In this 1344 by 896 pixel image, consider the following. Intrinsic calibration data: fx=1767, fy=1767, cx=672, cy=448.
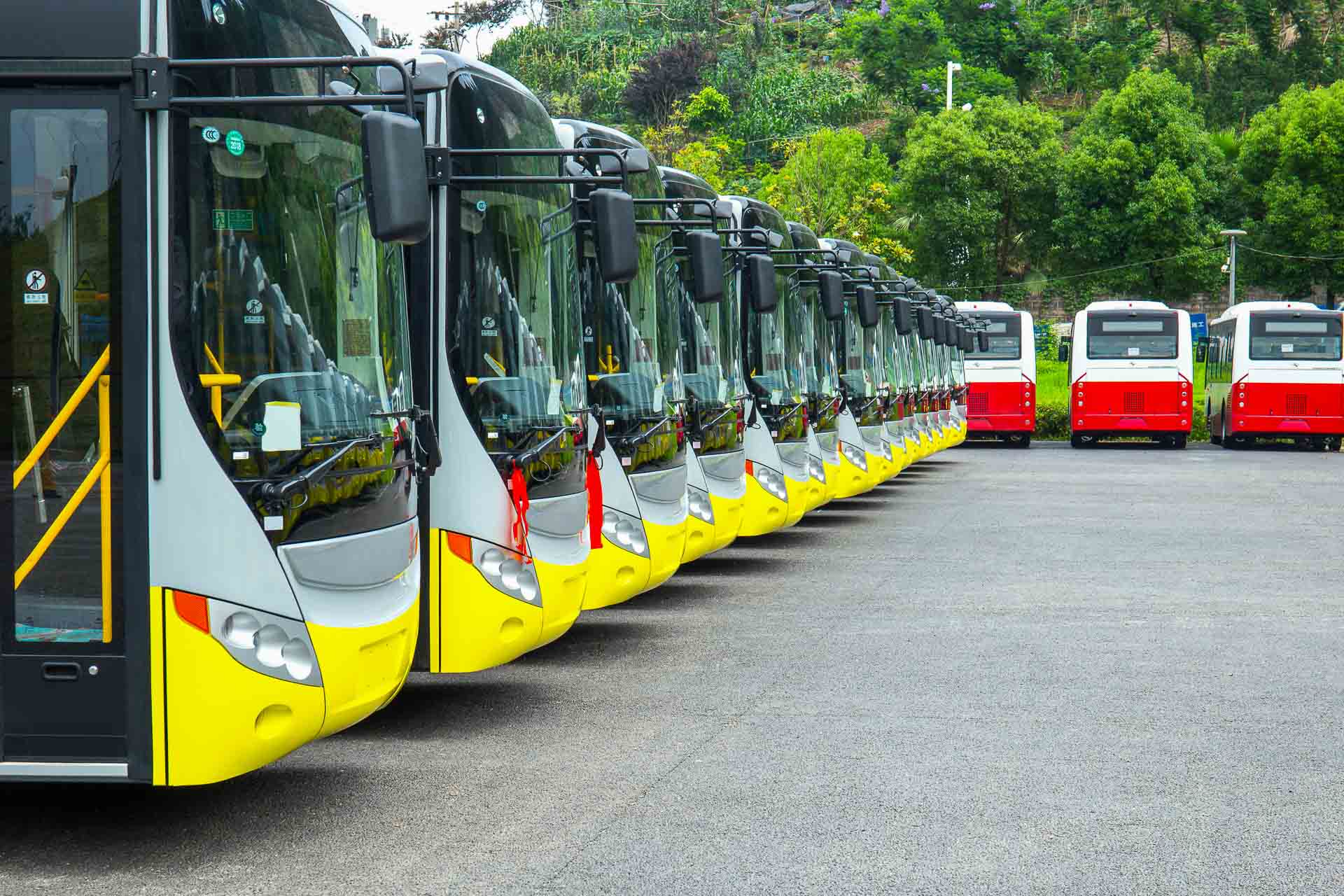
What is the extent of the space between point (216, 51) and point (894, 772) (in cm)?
372

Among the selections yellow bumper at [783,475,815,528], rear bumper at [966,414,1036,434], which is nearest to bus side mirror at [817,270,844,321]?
yellow bumper at [783,475,815,528]

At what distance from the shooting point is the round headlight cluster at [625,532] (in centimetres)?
992

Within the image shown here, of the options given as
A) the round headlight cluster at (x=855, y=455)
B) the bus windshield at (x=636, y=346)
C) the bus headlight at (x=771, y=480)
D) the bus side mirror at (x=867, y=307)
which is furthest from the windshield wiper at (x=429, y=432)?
the bus side mirror at (x=867, y=307)

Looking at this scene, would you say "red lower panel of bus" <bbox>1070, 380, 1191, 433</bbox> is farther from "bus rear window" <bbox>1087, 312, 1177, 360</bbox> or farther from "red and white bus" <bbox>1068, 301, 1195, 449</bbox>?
"bus rear window" <bbox>1087, 312, 1177, 360</bbox>

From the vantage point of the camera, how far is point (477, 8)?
105312 mm

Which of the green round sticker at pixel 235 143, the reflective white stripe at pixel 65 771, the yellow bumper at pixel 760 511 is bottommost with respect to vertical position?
the reflective white stripe at pixel 65 771

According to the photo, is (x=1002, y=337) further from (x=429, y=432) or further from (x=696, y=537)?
(x=429, y=432)

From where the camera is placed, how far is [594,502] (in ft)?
29.6

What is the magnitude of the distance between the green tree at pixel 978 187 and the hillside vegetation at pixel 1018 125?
9 cm

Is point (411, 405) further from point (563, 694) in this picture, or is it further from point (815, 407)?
point (815, 407)

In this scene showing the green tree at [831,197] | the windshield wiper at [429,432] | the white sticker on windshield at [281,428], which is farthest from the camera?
the green tree at [831,197]

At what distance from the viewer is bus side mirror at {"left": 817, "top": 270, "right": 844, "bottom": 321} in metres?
15.9

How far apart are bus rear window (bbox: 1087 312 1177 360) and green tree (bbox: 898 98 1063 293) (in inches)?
995

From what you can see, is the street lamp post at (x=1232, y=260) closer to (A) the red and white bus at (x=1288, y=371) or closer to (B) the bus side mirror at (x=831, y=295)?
(A) the red and white bus at (x=1288, y=371)
